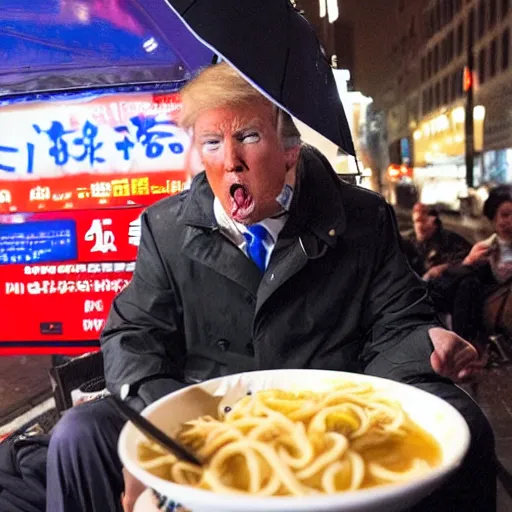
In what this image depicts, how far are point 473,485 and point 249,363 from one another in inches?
22.4

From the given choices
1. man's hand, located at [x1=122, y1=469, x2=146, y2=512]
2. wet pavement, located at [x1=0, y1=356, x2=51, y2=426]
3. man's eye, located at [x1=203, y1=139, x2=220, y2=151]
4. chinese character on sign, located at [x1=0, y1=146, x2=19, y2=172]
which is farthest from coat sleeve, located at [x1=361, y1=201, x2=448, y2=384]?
wet pavement, located at [x1=0, y1=356, x2=51, y2=426]

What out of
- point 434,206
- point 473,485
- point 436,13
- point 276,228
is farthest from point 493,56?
point 473,485

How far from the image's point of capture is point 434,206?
328cm

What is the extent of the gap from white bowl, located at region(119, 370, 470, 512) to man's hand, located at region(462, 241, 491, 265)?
190 centimetres

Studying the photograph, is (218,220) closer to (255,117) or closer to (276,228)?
(276,228)

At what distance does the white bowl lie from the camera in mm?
825

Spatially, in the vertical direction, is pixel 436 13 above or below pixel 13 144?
above

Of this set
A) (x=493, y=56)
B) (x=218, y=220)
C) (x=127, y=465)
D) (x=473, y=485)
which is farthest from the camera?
(x=493, y=56)

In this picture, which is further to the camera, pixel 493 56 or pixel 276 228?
pixel 493 56

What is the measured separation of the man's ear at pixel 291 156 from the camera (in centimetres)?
147

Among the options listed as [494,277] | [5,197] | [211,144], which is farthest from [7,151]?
[494,277]

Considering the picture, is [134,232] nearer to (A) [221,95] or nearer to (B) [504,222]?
(A) [221,95]

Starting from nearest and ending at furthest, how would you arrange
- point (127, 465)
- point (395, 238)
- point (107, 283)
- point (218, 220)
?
point (127, 465)
point (218, 220)
point (395, 238)
point (107, 283)

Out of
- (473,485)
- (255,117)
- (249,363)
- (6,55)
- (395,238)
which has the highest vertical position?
(6,55)
